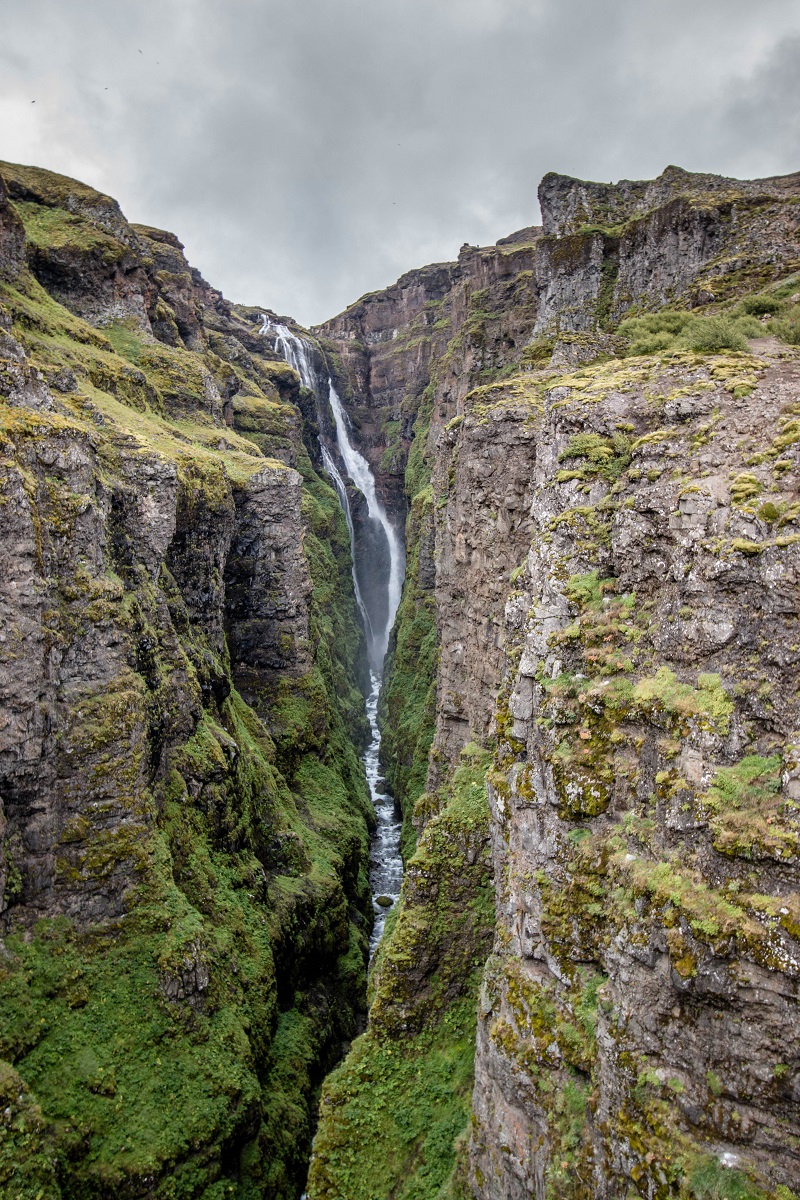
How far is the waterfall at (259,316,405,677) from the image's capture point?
278 ft

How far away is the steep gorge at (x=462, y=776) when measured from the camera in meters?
8.29

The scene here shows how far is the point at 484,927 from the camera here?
17.5 metres

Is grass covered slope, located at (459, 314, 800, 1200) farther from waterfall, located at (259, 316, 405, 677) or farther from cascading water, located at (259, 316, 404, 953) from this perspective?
waterfall, located at (259, 316, 405, 677)

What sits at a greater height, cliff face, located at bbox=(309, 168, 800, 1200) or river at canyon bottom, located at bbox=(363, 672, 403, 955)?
cliff face, located at bbox=(309, 168, 800, 1200)

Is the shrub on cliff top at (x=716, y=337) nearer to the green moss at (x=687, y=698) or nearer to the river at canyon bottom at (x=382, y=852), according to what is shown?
the green moss at (x=687, y=698)

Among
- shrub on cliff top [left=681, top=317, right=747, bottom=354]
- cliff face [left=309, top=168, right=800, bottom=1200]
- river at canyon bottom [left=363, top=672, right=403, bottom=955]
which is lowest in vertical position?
river at canyon bottom [left=363, top=672, right=403, bottom=955]

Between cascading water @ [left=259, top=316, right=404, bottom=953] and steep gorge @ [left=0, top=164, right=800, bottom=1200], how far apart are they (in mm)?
5248

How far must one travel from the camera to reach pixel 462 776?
20156mm

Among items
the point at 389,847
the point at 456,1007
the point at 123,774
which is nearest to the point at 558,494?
the point at 456,1007

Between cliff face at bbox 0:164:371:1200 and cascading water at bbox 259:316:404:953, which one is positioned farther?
cascading water at bbox 259:316:404:953

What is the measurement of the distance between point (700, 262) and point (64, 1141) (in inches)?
1289

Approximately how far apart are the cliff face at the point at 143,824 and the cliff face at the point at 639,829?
5523mm

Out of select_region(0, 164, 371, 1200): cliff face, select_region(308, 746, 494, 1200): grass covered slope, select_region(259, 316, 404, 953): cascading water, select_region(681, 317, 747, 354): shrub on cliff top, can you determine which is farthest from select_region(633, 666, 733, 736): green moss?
select_region(259, 316, 404, 953): cascading water

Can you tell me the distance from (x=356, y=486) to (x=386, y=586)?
55.2 feet
